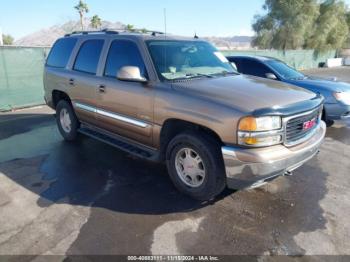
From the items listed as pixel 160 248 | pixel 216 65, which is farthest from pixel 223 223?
pixel 216 65

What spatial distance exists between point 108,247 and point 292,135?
2.27 meters

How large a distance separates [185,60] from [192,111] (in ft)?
3.79

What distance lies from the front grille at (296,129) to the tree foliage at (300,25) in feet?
105

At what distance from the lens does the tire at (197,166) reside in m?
3.34

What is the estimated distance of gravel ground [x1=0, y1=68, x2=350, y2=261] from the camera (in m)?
2.88

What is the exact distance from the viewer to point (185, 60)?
4.21 meters

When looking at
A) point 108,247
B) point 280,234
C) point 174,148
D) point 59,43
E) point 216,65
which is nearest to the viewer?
point 108,247

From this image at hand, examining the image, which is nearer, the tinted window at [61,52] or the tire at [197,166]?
the tire at [197,166]

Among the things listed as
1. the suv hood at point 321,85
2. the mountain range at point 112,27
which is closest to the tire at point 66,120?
the mountain range at point 112,27

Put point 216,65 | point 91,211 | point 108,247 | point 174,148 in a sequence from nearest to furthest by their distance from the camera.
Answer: point 108,247 → point 91,211 → point 174,148 → point 216,65

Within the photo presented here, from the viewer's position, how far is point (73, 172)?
4551 millimetres

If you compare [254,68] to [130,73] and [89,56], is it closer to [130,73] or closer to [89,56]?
[89,56]

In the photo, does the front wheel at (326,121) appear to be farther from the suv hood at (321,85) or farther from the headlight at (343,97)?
the suv hood at (321,85)

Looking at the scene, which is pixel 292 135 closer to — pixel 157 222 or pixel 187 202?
pixel 187 202
